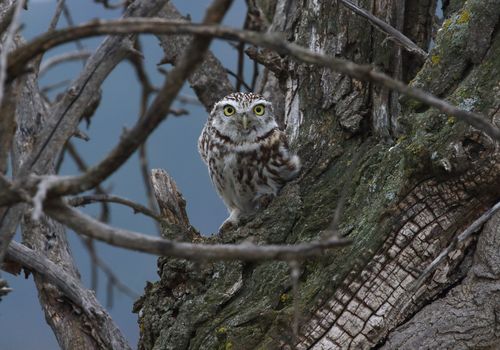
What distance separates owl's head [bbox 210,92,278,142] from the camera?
4324 millimetres

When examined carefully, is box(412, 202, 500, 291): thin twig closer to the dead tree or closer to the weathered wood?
the dead tree

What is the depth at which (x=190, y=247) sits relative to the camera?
1.65m

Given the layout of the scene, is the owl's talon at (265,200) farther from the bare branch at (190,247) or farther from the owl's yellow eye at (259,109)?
the bare branch at (190,247)

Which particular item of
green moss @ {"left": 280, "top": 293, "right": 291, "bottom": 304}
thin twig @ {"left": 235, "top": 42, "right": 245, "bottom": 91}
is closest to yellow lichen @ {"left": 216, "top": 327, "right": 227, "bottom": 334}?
green moss @ {"left": 280, "top": 293, "right": 291, "bottom": 304}

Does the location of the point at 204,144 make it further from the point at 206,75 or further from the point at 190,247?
the point at 190,247

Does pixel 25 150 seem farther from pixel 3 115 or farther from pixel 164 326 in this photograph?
pixel 3 115

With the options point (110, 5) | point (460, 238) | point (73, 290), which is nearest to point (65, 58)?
point (110, 5)

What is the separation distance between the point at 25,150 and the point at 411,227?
199 cm

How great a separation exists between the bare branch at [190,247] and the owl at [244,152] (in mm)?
2374

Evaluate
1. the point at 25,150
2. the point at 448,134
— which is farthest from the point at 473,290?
the point at 25,150

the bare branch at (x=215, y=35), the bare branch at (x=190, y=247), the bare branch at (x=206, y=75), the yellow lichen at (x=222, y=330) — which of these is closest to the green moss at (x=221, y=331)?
the yellow lichen at (x=222, y=330)

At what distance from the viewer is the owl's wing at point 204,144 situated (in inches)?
180

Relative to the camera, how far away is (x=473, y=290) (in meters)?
2.81

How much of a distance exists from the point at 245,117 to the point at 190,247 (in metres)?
2.71
